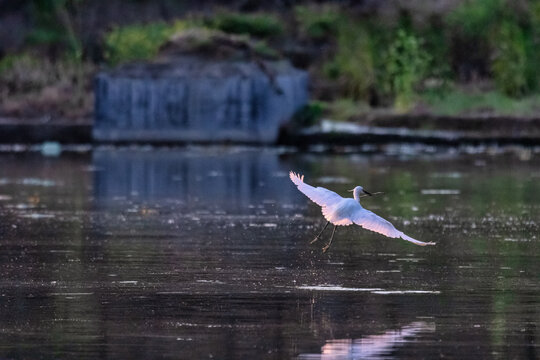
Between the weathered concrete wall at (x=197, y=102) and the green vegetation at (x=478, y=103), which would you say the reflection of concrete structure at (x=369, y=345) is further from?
the weathered concrete wall at (x=197, y=102)

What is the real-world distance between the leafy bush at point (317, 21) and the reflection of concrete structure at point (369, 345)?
109 feet

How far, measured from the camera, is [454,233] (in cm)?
1627

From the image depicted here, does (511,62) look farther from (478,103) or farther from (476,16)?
(476,16)

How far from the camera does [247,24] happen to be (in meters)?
42.0

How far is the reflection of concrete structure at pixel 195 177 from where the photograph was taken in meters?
21.2

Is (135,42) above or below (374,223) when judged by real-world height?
above

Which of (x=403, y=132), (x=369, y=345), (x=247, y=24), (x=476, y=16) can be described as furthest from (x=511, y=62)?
(x=369, y=345)

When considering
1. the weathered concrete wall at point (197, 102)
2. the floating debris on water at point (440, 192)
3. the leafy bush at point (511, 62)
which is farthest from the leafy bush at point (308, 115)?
the floating debris on water at point (440, 192)

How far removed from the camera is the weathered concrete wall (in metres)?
35.7

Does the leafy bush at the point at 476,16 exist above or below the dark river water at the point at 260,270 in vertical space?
above

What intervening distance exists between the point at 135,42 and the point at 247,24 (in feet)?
10.0

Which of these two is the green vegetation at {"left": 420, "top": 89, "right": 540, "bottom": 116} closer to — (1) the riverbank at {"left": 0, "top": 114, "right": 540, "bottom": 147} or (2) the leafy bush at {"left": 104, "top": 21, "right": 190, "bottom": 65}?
(1) the riverbank at {"left": 0, "top": 114, "right": 540, "bottom": 147}

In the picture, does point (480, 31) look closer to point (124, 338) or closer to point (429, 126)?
point (429, 126)

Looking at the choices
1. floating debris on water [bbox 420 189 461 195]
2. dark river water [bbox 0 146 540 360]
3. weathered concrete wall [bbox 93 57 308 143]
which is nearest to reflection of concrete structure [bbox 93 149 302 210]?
dark river water [bbox 0 146 540 360]
